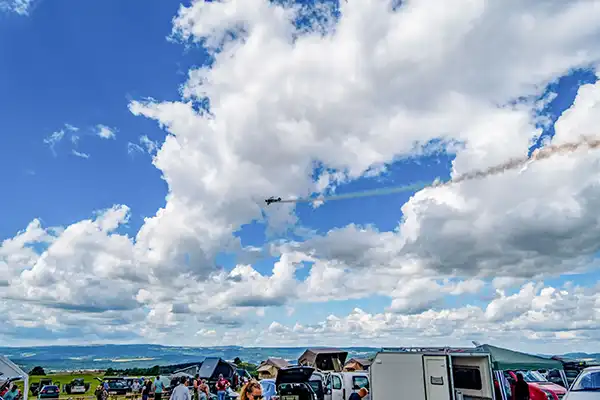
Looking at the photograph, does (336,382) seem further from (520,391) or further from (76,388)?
(76,388)

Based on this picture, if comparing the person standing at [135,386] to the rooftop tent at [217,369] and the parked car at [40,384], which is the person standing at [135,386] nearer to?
the rooftop tent at [217,369]

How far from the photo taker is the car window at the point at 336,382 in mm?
19369

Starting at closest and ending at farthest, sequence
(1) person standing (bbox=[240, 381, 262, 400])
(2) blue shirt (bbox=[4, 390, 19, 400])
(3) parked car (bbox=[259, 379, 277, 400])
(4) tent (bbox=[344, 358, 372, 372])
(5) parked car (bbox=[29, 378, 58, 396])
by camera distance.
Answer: (1) person standing (bbox=[240, 381, 262, 400]) → (2) blue shirt (bbox=[4, 390, 19, 400]) → (3) parked car (bbox=[259, 379, 277, 400]) → (5) parked car (bbox=[29, 378, 58, 396]) → (4) tent (bbox=[344, 358, 372, 372])

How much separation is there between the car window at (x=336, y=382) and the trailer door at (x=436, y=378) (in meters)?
7.04

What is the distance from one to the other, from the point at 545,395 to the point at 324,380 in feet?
27.4

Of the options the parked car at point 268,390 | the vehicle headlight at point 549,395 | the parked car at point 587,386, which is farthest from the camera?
the parked car at point 268,390

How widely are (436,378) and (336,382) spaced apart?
750 cm

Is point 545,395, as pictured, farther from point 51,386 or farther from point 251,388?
point 51,386

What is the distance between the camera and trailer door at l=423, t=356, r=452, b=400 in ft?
41.5

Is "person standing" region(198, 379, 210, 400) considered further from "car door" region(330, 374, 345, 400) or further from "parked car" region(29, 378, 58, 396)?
"parked car" region(29, 378, 58, 396)

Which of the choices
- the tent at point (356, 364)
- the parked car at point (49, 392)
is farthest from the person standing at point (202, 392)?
the tent at point (356, 364)

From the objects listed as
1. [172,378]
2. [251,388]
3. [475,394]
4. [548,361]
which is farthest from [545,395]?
[172,378]

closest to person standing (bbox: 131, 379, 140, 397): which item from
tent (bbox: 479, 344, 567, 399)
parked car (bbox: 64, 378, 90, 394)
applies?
parked car (bbox: 64, 378, 90, 394)

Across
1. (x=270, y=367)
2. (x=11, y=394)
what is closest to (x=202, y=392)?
(x=11, y=394)
